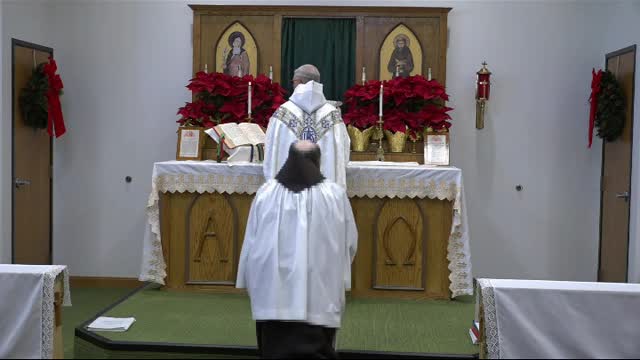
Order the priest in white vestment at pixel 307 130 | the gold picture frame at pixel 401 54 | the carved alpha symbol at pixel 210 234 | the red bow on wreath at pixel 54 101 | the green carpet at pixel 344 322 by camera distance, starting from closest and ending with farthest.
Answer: the green carpet at pixel 344 322 → the priest in white vestment at pixel 307 130 → the carved alpha symbol at pixel 210 234 → the red bow on wreath at pixel 54 101 → the gold picture frame at pixel 401 54

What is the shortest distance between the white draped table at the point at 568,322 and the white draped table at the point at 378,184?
2032 mm

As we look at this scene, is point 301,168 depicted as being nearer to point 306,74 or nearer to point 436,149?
point 306,74

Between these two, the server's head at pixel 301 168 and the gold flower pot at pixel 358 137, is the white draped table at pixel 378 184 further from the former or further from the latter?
the server's head at pixel 301 168

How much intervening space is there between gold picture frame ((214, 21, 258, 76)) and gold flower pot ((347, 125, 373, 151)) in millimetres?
1236

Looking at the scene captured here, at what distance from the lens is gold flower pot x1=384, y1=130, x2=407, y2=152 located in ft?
22.7

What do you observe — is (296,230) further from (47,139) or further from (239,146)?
(47,139)

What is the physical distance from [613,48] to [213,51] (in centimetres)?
396

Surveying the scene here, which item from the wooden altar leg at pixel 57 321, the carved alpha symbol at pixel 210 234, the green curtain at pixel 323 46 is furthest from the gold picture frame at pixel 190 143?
the wooden altar leg at pixel 57 321

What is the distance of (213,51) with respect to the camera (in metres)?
7.52

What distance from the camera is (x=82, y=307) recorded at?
671 cm

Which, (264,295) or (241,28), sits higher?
(241,28)

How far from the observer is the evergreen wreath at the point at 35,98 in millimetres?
7078

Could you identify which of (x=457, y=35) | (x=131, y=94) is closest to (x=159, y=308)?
(x=131, y=94)

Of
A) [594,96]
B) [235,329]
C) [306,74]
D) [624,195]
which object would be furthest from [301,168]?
[594,96]
